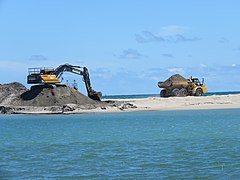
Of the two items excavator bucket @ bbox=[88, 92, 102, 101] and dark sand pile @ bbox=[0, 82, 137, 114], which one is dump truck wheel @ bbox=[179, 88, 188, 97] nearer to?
dark sand pile @ bbox=[0, 82, 137, 114]

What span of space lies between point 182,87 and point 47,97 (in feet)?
62.3

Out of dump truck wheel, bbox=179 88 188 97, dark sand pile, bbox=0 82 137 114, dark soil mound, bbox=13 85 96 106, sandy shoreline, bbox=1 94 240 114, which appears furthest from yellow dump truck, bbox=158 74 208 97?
dark soil mound, bbox=13 85 96 106

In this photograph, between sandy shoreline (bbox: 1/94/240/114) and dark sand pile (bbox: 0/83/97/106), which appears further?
dark sand pile (bbox: 0/83/97/106)

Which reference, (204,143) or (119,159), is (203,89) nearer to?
(204,143)

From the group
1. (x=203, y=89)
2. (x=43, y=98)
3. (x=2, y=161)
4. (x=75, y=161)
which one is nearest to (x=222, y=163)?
(x=75, y=161)

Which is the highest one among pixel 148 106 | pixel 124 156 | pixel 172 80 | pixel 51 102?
pixel 172 80

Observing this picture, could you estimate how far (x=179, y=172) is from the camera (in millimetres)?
13836

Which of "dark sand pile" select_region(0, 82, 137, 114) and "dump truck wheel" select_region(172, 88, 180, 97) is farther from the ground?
"dump truck wheel" select_region(172, 88, 180, 97)

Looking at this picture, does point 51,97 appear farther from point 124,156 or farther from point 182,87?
point 124,156

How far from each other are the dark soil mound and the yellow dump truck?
14587mm

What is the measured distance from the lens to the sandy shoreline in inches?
1834

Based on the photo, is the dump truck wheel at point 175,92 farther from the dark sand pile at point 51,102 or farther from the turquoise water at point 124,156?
the turquoise water at point 124,156

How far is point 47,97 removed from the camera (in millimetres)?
47875

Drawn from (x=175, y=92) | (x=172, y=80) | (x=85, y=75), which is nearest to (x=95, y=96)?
(x=85, y=75)
